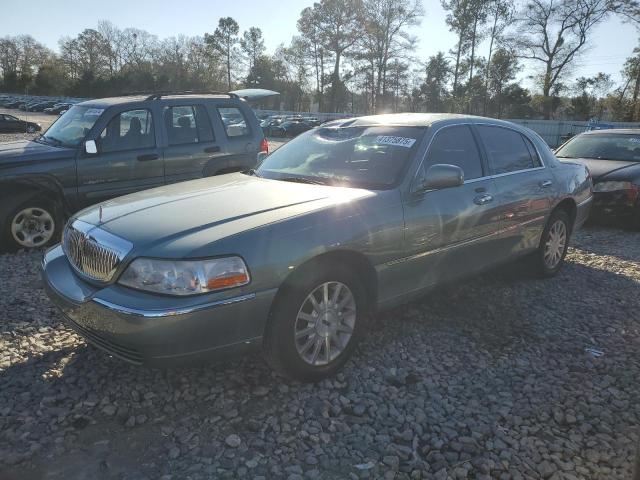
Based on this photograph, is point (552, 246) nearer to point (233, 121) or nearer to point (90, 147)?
point (233, 121)

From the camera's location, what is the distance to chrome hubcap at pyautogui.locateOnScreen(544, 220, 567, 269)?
17.0 ft

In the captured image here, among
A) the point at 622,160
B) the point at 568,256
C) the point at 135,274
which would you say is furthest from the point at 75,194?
the point at 622,160

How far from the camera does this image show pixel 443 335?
3928 millimetres

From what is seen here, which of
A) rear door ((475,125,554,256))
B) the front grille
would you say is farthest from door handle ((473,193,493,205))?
the front grille

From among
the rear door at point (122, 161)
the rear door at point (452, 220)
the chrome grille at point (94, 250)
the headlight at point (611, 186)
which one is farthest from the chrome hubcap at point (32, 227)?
the headlight at point (611, 186)

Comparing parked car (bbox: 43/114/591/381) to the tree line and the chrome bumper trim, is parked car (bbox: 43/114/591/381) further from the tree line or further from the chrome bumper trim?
the tree line

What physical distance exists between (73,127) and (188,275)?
15.4 ft

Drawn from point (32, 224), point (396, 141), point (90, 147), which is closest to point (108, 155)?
point (90, 147)

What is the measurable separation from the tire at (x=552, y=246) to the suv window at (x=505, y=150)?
718 mm

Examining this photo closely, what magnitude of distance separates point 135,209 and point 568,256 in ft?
17.5

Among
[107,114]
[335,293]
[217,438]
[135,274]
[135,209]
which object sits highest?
[107,114]

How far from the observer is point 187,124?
675cm

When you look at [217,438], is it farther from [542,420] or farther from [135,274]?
[542,420]

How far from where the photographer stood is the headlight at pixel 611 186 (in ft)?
25.0
